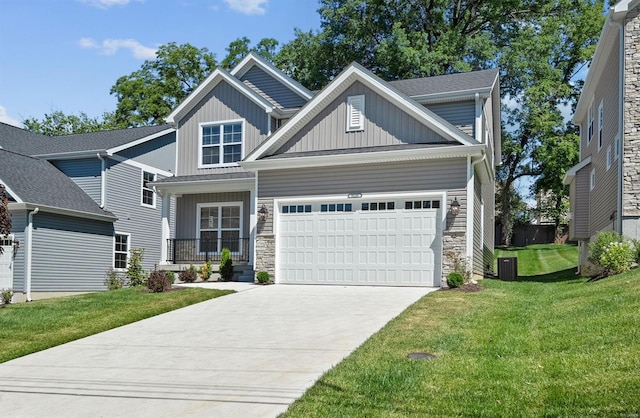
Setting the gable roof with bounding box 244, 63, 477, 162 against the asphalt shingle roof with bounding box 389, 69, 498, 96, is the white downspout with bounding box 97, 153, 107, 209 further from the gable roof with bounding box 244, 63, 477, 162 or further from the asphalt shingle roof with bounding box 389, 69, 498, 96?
the asphalt shingle roof with bounding box 389, 69, 498, 96

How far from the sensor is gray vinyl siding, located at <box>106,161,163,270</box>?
2228 centimetres

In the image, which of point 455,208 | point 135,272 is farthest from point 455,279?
point 135,272

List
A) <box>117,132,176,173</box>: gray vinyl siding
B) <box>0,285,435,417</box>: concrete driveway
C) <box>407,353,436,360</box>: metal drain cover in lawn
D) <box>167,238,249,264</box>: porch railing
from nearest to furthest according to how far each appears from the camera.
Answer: <box>0,285,435,417</box>: concrete driveway, <box>407,353,436,360</box>: metal drain cover in lawn, <box>167,238,249,264</box>: porch railing, <box>117,132,176,173</box>: gray vinyl siding

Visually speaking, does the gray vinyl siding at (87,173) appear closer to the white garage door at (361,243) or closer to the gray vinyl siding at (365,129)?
the gray vinyl siding at (365,129)

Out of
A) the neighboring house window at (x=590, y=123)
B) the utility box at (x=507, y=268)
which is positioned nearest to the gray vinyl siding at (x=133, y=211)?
the utility box at (x=507, y=268)

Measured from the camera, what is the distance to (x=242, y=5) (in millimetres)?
24297

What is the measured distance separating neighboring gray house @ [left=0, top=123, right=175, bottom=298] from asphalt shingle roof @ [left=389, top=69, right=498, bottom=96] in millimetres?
9801

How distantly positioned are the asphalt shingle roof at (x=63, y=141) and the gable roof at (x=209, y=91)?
3.42 m

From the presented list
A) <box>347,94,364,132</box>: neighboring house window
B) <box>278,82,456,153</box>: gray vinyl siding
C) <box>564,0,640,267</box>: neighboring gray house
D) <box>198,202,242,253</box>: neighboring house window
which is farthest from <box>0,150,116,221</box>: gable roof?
<box>564,0,640,267</box>: neighboring gray house

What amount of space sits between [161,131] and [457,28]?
19269mm

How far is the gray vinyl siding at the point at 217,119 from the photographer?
20.0 metres

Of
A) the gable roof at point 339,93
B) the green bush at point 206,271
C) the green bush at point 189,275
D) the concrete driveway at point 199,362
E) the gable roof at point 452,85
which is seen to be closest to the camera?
the concrete driveway at point 199,362

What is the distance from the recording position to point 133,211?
76.3 ft

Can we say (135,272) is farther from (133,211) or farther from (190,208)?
(190,208)
